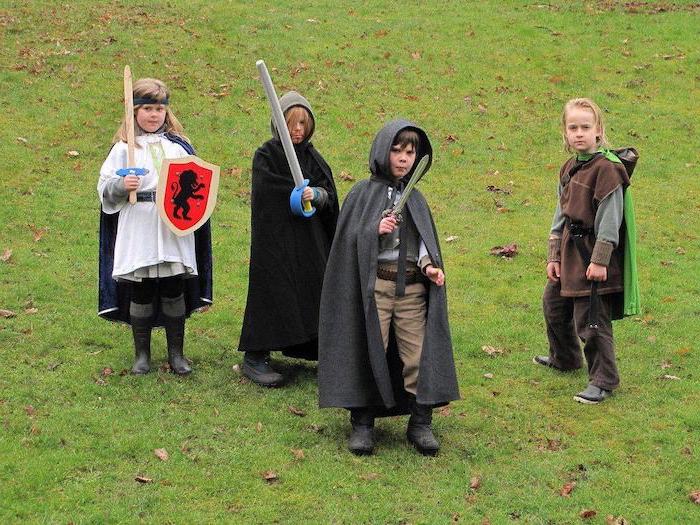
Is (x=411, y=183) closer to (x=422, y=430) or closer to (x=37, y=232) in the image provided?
(x=422, y=430)

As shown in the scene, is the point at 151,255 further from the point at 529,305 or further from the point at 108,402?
the point at 529,305

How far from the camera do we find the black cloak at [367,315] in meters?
6.50

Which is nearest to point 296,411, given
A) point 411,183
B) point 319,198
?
point 319,198

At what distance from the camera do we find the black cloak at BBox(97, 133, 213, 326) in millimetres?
7680

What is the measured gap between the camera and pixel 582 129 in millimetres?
7449

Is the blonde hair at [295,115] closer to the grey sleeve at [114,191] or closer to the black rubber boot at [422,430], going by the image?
the grey sleeve at [114,191]

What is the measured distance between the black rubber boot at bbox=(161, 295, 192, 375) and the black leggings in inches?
2.4

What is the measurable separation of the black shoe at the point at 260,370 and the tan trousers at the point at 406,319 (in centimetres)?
150

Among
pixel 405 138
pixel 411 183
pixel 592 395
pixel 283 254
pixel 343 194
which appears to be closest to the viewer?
pixel 411 183

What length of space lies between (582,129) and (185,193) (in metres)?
2.98

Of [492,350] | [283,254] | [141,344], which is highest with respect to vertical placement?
[283,254]

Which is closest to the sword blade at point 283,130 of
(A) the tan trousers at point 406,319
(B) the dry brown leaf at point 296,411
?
(A) the tan trousers at point 406,319

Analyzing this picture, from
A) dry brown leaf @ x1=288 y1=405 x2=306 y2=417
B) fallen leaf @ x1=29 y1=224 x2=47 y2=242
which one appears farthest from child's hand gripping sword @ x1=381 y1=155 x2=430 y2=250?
fallen leaf @ x1=29 y1=224 x2=47 y2=242

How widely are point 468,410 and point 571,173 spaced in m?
1.98
